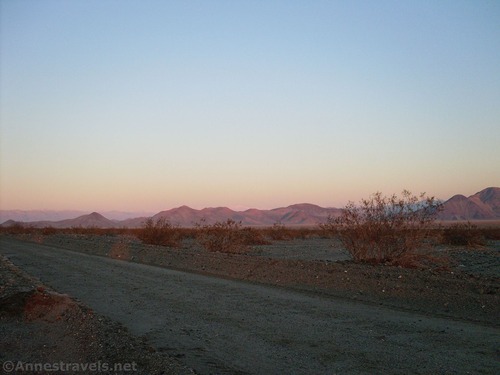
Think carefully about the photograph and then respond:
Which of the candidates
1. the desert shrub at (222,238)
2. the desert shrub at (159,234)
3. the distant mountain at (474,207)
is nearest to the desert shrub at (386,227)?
the desert shrub at (222,238)

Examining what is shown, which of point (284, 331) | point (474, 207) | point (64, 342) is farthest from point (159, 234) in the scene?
point (474, 207)

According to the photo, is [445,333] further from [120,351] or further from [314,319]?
[120,351]

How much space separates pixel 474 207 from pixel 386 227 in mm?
172360

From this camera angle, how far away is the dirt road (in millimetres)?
8117

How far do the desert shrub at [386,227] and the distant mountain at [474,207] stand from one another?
153m

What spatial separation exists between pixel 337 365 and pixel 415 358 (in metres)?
1.39

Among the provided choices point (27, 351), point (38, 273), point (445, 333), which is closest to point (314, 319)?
point (445, 333)

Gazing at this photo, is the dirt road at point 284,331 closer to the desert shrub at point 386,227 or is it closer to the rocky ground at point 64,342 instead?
the rocky ground at point 64,342

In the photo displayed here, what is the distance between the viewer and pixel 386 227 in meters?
21.2

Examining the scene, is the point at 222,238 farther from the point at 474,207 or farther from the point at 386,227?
the point at 474,207

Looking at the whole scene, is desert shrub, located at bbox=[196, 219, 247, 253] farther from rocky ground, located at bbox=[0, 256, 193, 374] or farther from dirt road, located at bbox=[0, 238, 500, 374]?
rocky ground, located at bbox=[0, 256, 193, 374]

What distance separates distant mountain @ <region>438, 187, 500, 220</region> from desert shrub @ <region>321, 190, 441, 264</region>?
153354mm

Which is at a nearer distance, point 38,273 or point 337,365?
point 337,365

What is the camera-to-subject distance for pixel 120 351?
8.43 m
